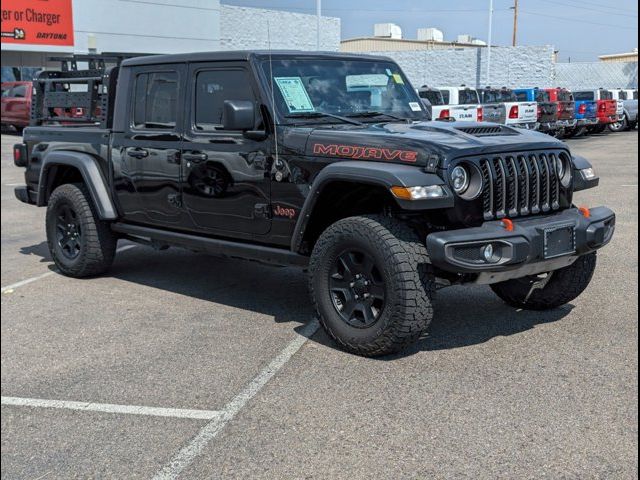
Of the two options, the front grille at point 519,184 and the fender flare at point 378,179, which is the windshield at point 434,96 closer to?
the front grille at point 519,184

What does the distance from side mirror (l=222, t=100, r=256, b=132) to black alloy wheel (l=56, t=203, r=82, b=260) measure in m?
2.54

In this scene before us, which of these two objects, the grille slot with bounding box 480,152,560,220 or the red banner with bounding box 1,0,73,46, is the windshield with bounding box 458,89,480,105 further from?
the grille slot with bounding box 480,152,560,220

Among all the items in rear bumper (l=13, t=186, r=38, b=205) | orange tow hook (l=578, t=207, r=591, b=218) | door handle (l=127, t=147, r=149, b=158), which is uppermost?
door handle (l=127, t=147, r=149, b=158)

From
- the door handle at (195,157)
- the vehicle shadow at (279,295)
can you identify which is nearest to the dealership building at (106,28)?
the vehicle shadow at (279,295)

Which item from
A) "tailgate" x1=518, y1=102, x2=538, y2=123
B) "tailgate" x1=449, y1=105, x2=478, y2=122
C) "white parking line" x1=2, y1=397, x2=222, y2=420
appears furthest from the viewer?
"tailgate" x1=518, y1=102, x2=538, y2=123

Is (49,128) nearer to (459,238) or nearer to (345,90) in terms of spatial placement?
(345,90)

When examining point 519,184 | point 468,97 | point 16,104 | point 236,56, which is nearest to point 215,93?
point 236,56

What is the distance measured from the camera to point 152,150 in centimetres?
644

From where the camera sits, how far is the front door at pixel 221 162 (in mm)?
5688

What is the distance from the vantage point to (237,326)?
5805 mm

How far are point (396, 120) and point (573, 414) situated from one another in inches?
107

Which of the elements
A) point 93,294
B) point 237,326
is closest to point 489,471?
point 237,326

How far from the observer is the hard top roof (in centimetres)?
589

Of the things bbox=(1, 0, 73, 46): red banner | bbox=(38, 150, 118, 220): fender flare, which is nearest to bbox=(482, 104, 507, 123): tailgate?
bbox=(1, 0, 73, 46): red banner
